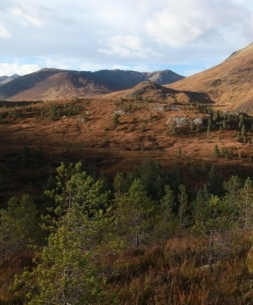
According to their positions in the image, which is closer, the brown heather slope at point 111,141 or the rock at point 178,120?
the brown heather slope at point 111,141

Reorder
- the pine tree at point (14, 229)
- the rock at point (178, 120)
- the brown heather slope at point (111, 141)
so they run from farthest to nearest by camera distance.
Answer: the rock at point (178, 120) → the brown heather slope at point (111, 141) → the pine tree at point (14, 229)

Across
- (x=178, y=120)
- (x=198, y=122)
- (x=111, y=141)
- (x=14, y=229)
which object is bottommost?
(x=14, y=229)

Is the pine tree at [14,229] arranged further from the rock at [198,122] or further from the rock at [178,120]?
the rock at [198,122]

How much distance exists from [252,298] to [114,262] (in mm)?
3805

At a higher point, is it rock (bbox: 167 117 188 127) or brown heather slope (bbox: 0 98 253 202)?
rock (bbox: 167 117 188 127)

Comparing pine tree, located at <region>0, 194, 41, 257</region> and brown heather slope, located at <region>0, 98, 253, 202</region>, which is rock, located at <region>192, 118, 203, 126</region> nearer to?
brown heather slope, located at <region>0, 98, 253, 202</region>

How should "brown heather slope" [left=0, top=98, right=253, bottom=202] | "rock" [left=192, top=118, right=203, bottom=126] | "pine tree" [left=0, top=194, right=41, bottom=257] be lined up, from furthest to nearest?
"rock" [left=192, top=118, right=203, bottom=126] → "brown heather slope" [left=0, top=98, right=253, bottom=202] → "pine tree" [left=0, top=194, right=41, bottom=257]

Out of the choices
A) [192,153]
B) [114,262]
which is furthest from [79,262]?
[192,153]

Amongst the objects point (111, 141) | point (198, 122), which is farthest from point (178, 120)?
point (111, 141)

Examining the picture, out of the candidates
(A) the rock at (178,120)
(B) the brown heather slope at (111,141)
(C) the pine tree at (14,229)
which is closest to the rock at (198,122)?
(B) the brown heather slope at (111,141)

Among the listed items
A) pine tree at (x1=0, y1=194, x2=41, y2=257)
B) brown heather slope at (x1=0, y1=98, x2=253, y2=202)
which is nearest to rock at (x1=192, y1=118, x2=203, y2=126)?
brown heather slope at (x1=0, y1=98, x2=253, y2=202)

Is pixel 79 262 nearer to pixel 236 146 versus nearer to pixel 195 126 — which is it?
pixel 236 146

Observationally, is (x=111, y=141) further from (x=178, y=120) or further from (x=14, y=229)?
(x=14, y=229)

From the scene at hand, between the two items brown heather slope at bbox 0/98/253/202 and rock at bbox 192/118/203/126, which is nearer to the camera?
brown heather slope at bbox 0/98/253/202
